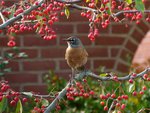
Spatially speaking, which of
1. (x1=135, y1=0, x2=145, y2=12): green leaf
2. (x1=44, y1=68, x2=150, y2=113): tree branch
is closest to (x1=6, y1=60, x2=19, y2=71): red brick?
(x1=44, y1=68, x2=150, y2=113): tree branch

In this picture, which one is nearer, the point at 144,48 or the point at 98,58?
the point at 98,58

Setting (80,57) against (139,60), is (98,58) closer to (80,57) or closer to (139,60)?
(80,57)

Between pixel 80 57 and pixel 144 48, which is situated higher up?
pixel 80 57

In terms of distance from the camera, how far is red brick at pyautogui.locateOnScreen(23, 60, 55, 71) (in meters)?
4.79

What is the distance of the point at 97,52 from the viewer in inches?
192

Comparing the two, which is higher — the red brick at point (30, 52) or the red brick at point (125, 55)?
the red brick at point (30, 52)

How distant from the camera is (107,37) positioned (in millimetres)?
4867

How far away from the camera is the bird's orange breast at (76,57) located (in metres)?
3.08

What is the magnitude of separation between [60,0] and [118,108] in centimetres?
58

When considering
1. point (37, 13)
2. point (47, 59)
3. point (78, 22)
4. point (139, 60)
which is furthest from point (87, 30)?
point (139, 60)

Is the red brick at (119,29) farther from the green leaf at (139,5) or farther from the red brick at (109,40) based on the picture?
the green leaf at (139,5)

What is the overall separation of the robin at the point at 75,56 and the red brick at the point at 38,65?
157 centimetres

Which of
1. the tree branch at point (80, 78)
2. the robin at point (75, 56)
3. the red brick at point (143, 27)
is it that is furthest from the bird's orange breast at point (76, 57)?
the red brick at point (143, 27)

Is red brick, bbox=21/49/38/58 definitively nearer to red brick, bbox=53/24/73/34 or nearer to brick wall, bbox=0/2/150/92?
brick wall, bbox=0/2/150/92
